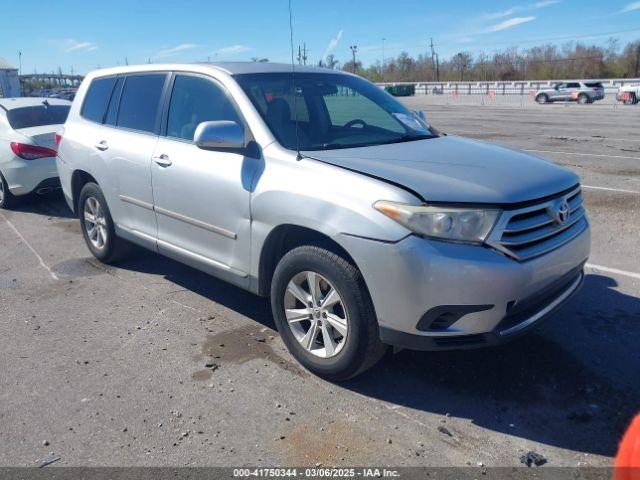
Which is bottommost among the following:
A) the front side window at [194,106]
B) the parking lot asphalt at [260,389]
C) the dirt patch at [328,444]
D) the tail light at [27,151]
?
the dirt patch at [328,444]

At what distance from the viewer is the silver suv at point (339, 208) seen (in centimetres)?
294

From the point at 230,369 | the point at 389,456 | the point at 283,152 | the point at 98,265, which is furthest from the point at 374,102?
the point at 98,265

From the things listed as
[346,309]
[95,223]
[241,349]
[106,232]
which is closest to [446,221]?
[346,309]

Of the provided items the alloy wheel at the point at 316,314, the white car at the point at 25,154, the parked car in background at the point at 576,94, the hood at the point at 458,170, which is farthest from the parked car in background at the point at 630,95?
the alloy wheel at the point at 316,314

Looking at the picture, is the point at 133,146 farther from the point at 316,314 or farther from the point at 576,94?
the point at 576,94

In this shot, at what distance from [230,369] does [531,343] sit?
2.07m

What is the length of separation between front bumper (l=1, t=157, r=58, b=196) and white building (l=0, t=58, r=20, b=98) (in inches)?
1703

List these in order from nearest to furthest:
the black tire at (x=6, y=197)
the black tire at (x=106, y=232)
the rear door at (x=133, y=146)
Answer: the rear door at (x=133, y=146)
the black tire at (x=106, y=232)
the black tire at (x=6, y=197)

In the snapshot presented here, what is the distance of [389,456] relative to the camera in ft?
9.33

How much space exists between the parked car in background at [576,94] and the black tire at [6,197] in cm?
4077

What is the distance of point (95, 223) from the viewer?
18.9 feet

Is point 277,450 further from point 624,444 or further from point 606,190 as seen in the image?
point 606,190

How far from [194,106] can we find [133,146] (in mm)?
787

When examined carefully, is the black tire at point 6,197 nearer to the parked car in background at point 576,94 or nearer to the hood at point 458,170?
the hood at point 458,170
